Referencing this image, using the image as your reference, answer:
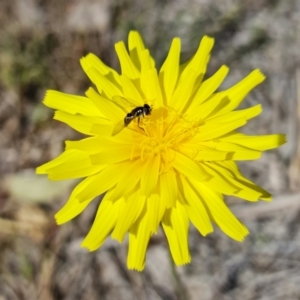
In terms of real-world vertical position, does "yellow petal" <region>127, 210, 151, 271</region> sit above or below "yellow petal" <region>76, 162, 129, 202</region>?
below

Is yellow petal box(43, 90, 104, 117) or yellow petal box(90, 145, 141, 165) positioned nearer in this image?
yellow petal box(90, 145, 141, 165)

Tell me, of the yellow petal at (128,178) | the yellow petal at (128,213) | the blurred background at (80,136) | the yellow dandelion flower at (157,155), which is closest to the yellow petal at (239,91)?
the yellow dandelion flower at (157,155)

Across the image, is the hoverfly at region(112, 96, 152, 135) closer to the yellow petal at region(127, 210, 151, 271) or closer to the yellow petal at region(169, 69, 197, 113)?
the yellow petal at region(169, 69, 197, 113)

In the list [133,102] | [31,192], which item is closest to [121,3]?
[31,192]

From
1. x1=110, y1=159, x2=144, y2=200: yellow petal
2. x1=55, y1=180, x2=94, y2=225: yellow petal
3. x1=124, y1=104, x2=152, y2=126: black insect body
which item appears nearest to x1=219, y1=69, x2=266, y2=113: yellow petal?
x1=124, y1=104, x2=152, y2=126: black insect body

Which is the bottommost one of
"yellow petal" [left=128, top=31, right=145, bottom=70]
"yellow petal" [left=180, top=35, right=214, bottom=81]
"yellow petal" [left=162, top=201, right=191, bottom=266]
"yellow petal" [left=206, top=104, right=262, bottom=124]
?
"yellow petal" [left=162, top=201, right=191, bottom=266]
